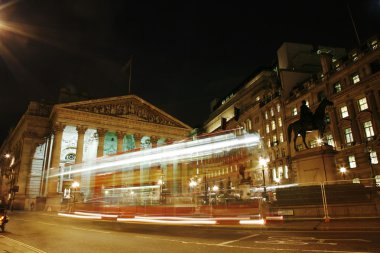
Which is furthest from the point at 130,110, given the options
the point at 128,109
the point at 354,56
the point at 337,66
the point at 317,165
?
the point at 317,165

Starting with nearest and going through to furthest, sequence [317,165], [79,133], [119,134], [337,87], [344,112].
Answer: [317,165], [344,112], [337,87], [79,133], [119,134]

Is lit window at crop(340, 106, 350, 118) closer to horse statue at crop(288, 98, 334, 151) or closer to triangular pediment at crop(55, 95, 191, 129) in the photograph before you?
horse statue at crop(288, 98, 334, 151)

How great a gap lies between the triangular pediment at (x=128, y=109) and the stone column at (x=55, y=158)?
4.28m

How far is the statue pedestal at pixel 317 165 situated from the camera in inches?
669

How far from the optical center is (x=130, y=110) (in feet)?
194

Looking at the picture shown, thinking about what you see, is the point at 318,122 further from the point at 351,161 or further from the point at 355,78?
the point at 355,78

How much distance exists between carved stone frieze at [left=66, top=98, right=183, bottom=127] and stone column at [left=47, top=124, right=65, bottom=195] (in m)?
Result: 4.72

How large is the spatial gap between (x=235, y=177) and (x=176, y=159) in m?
32.6

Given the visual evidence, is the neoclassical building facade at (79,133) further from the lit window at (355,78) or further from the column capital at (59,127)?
the lit window at (355,78)

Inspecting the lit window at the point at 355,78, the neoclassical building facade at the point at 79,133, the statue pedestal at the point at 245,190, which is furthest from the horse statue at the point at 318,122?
the neoclassical building facade at the point at 79,133

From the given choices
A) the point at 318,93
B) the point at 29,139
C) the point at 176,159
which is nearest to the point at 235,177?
the point at 318,93

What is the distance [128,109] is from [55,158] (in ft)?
57.9

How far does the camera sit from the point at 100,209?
30688 millimetres

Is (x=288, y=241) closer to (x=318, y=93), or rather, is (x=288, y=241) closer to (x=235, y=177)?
(x=318, y=93)
